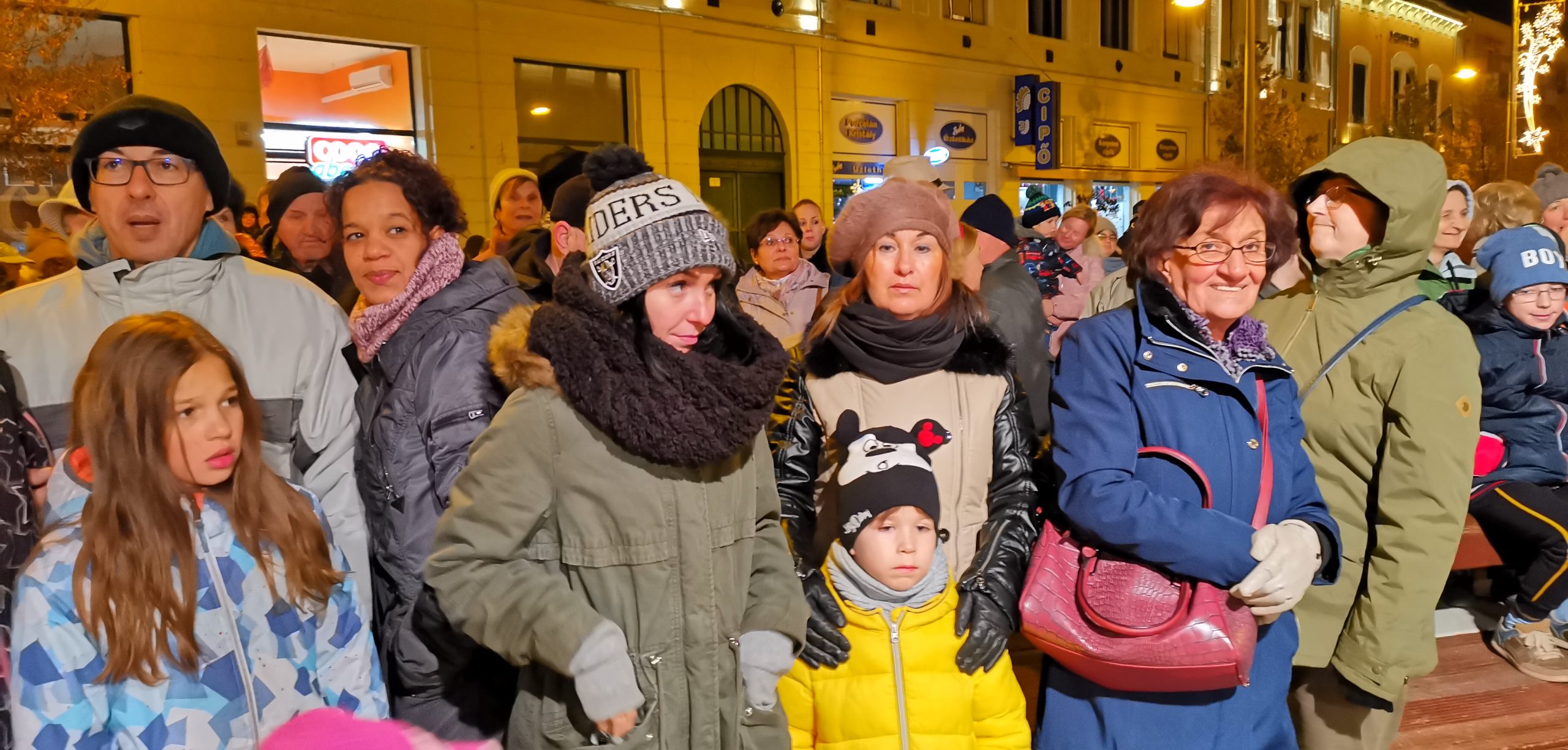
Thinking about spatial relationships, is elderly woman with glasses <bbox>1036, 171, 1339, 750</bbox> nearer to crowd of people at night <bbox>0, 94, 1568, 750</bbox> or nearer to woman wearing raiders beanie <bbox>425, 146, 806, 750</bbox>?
crowd of people at night <bbox>0, 94, 1568, 750</bbox>

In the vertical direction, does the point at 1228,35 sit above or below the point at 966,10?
above

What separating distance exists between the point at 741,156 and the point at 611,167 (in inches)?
532

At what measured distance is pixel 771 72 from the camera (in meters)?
15.5

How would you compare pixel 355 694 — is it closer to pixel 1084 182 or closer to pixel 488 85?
pixel 488 85

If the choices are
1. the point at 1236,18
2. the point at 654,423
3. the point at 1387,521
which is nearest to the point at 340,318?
the point at 654,423

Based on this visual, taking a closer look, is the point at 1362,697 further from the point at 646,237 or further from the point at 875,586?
the point at 646,237

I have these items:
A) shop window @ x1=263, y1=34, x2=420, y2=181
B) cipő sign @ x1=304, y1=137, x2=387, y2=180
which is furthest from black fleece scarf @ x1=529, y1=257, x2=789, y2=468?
cipő sign @ x1=304, y1=137, x2=387, y2=180

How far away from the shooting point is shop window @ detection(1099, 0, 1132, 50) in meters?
22.1

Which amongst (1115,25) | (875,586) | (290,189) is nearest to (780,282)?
(290,189)

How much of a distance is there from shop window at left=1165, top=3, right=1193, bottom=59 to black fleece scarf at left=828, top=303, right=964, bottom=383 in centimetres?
2380

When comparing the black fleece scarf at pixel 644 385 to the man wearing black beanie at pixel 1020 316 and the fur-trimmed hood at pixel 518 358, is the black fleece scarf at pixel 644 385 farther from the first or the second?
the man wearing black beanie at pixel 1020 316

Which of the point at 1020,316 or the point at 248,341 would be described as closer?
the point at 248,341

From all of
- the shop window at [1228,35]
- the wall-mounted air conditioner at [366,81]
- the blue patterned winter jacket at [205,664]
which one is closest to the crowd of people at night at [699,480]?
the blue patterned winter jacket at [205,664]

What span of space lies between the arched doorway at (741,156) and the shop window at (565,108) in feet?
5.08
